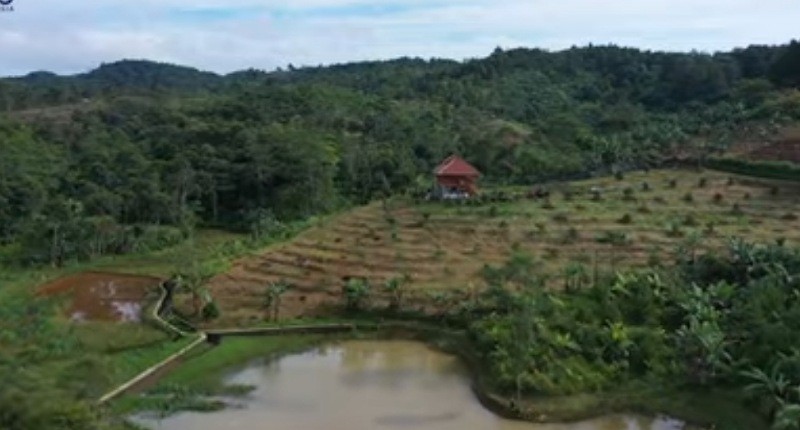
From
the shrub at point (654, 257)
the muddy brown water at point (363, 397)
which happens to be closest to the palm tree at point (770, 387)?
the muddy brown water at point (363, 397)

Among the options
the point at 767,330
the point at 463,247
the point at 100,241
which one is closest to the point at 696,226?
the point at 463,247

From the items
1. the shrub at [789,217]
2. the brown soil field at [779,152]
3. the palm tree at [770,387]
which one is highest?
the brown soil field at [779,152]

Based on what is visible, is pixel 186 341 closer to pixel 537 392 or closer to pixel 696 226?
pixel 537 392

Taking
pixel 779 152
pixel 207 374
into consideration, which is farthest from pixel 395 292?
pixel 779 152

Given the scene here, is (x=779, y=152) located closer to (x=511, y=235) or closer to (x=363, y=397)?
(x=511, y=235)

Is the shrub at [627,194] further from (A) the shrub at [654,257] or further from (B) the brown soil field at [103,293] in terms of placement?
(B) the brown soil field at [103,293]

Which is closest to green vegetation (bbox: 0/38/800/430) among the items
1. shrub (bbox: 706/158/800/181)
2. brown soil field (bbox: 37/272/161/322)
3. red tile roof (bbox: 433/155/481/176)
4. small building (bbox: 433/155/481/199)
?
shrub (bbox: 706/158/800/181)

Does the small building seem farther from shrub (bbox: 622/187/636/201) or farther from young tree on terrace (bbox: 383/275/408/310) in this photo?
young tree on terrace (bbox: 383/275/408/310)
